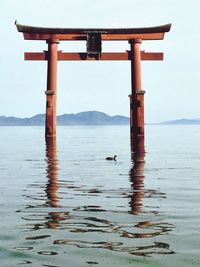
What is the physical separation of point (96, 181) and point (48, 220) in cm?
373

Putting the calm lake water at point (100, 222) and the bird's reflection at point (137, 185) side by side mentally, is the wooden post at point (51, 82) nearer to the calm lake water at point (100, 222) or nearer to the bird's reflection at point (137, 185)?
the bird's reflection at point (137, 185)

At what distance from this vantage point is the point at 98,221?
5.12 meters

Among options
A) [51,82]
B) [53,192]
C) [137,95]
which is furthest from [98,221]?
[51,82]

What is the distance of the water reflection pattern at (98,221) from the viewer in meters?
4.19

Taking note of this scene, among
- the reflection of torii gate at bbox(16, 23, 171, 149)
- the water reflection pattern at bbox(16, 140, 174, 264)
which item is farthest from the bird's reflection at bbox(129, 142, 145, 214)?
the reflection of torii gate at bbox(16, 23, 171, 149)

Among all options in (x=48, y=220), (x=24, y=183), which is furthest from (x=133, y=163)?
(x=48, y=220)

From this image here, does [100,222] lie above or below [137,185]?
below

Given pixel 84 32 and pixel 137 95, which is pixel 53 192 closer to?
pixel 137 95

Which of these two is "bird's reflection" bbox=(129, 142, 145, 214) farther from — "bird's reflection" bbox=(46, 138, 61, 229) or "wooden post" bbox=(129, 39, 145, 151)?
"wooden post" bbox=(129, 39, 145, 151)

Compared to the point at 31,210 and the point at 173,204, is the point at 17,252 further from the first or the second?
the point at 173,204

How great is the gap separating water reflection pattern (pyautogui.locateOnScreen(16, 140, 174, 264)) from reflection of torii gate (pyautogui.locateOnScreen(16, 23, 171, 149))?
11.6 metres

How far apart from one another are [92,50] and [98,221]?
1485 cm

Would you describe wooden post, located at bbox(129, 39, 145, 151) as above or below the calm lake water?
above

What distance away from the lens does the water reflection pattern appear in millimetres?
4192
